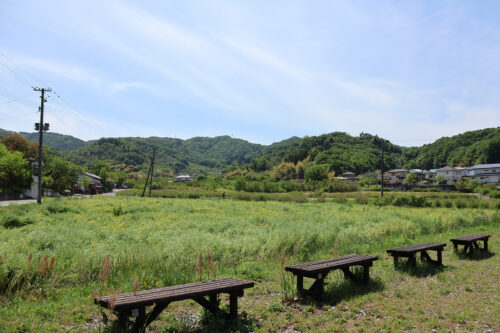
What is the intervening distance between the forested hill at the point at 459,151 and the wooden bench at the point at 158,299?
402 feet

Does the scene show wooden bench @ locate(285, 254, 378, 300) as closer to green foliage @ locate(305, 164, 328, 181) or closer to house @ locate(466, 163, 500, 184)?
green foliage @ locate(305, 164, 328, 181)

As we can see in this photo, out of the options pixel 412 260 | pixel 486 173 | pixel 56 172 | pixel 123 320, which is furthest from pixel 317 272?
pixel 486 173

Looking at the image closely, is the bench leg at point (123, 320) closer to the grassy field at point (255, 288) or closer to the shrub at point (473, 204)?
the grassy field at point (255, 288)

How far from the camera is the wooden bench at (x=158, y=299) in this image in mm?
3736

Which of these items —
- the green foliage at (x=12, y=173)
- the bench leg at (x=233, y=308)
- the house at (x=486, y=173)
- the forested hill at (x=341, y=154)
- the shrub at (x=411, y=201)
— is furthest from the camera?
the forested hill at (x=341, y=154)

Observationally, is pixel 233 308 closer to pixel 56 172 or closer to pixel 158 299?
pixel 158 299

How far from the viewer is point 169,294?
4.07 metres

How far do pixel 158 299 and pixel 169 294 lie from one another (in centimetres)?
25

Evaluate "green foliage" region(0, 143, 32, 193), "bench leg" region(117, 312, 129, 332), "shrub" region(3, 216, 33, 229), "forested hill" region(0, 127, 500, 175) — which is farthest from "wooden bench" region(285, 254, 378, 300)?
"forested hill" region(0, 127, 500, 175)

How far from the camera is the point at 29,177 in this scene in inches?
1933

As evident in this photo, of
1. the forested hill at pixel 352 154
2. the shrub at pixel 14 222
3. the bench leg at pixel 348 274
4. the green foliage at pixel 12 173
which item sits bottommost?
the shrub at pixel 14 222

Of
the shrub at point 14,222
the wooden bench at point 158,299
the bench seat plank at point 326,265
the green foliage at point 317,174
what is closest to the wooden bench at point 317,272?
the bench seat plank at point 326,265

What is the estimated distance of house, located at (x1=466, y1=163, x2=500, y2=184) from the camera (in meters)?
81.3

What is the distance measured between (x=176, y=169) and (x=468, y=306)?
174 m
